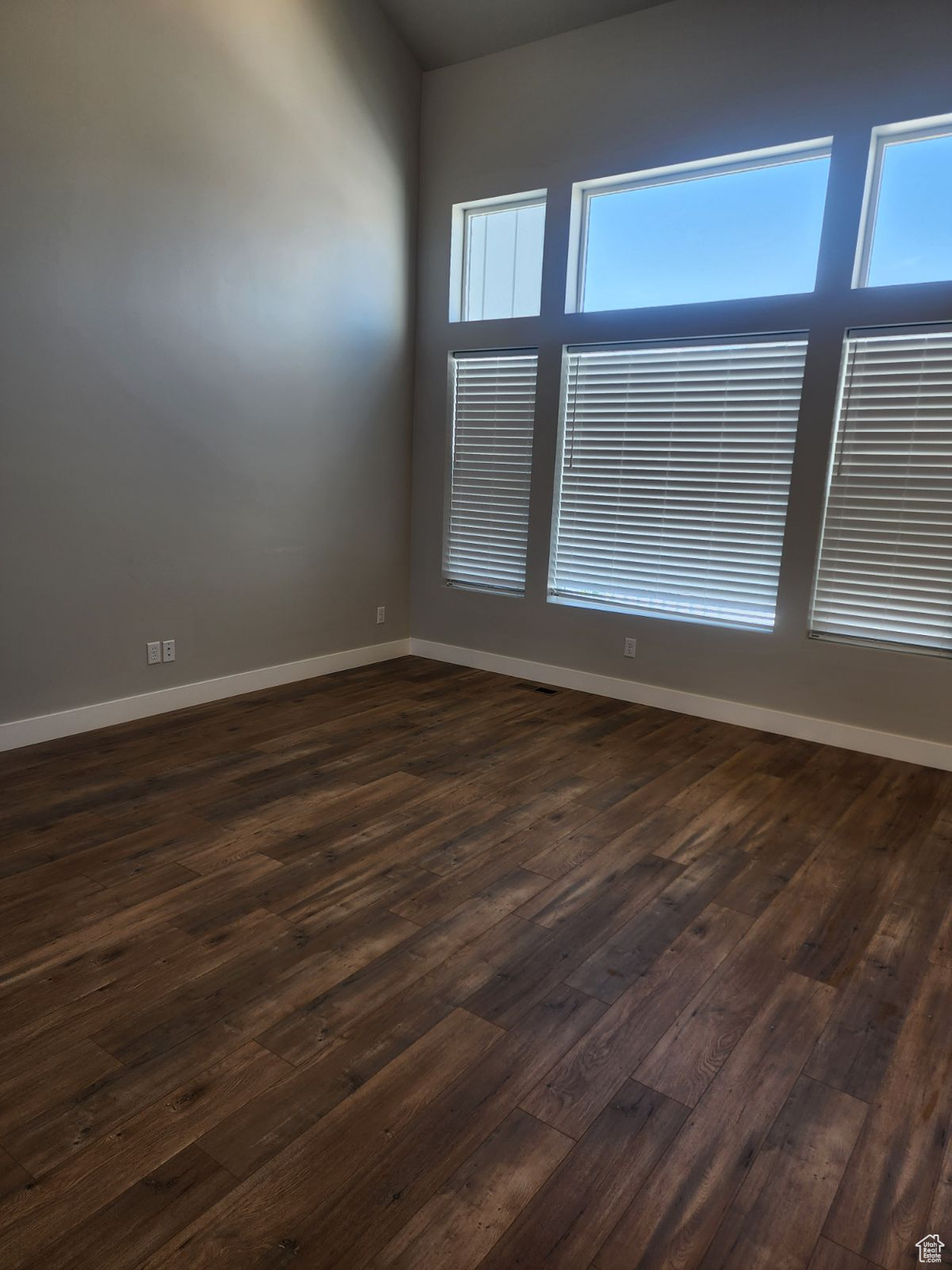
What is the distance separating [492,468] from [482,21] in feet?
8.65

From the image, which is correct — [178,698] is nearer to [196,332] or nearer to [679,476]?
[196,332]

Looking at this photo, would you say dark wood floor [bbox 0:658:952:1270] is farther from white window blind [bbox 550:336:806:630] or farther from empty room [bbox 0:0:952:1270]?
white window blind [bbox 550:336:806:630]

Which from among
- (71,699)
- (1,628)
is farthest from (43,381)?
(71,699)

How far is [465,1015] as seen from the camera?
2.04 m

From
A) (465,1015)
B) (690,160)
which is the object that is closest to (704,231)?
(690,160)

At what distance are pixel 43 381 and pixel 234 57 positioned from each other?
2076 millimetres

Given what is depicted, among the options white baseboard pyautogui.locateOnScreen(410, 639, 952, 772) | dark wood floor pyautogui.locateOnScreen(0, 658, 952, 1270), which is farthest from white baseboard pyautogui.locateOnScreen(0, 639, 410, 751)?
white baseboard pyautogui.locateOnScreen(410, 639, 952, 772)

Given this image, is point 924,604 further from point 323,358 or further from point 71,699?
point 71,699

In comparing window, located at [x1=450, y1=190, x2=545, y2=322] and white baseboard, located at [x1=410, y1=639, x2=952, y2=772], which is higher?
window, located at [x1=450, y1=190, x2=545, y2=322]

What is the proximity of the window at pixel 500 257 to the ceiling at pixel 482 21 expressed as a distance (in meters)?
0.86

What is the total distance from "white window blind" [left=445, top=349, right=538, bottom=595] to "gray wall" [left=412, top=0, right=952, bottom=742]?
107mm

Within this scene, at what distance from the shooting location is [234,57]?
13.5 ft

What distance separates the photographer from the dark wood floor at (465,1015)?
148 centimetres
